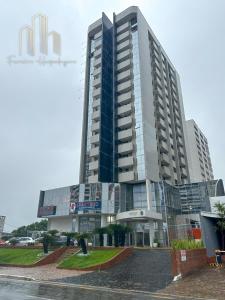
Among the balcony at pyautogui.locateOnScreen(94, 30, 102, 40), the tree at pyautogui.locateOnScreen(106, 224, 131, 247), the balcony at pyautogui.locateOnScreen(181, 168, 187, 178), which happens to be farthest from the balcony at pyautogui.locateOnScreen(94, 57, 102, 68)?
the tree at pyautogui.locateOnScreen(106, 224, 131, 247)

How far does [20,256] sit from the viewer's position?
37.7 m

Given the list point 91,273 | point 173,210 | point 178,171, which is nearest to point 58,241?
point 91,273

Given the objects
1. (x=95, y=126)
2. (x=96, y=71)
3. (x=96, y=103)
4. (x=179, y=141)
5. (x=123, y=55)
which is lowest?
(x=95, y=126)

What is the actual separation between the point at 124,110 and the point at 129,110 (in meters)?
1.55

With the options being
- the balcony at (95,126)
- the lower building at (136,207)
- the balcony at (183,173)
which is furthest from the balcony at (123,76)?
the balcony at (183,173)

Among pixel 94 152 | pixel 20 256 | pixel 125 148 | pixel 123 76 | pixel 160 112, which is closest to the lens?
pixel 20 256

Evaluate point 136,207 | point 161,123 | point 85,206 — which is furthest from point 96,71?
point 136,207

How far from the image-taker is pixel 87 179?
65.2 meters

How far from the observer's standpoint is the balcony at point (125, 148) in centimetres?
6327

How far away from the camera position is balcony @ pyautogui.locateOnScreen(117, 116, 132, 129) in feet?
218

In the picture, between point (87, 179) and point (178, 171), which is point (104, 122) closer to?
point (87, 179)

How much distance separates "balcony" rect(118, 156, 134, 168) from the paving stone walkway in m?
31.6

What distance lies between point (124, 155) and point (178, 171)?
57.5 feet

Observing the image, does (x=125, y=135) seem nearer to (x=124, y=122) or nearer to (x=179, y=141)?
(x=124, y=122)
